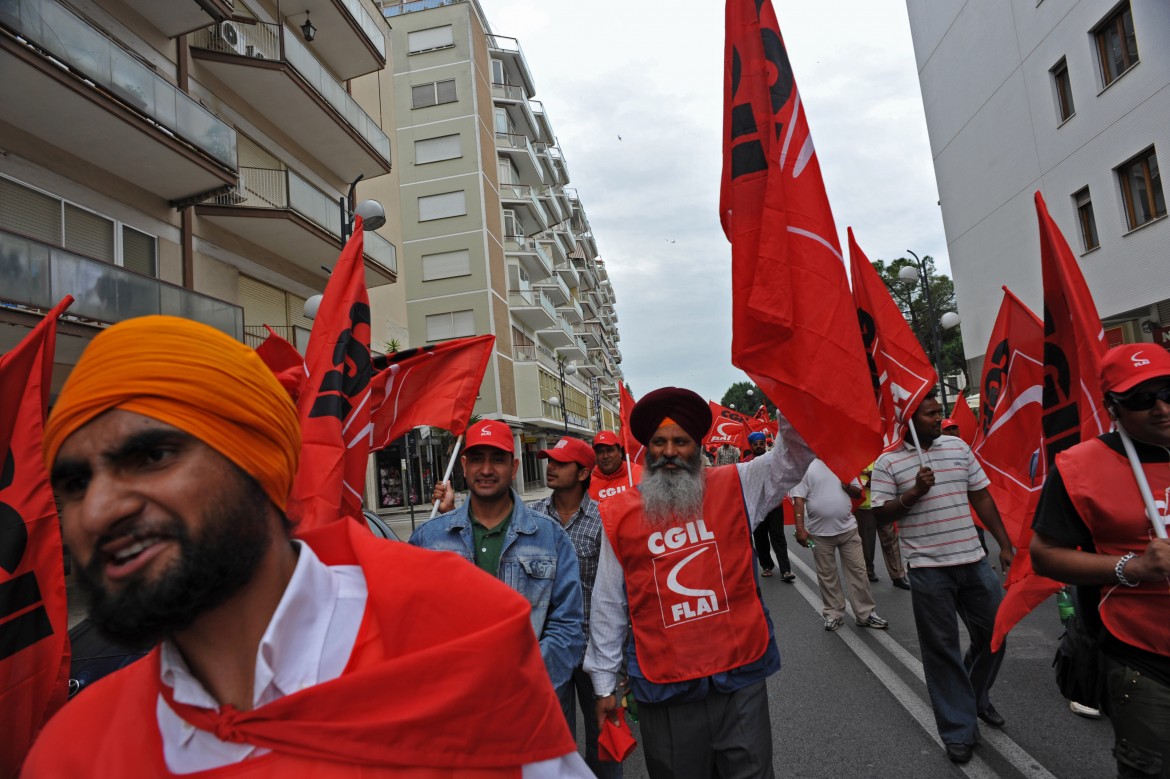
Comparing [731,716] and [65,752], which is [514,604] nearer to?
[65,752]

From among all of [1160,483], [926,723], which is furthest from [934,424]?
[1160,483]

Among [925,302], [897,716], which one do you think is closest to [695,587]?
[897,716]

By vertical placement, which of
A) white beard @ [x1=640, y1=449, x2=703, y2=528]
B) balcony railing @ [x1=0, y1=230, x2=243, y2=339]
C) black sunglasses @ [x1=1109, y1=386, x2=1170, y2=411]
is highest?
balcony railing @ [x1=0, y1=230, x2=243, y2=339]

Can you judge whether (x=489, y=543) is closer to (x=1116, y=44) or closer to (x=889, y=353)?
(x=889, y=353)

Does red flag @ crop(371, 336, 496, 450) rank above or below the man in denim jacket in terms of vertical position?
above

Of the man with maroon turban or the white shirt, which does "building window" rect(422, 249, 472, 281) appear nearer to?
the white shirt

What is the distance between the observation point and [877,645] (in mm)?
6246

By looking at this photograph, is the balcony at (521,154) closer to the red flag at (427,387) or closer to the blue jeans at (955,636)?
the red flag at (427,387)

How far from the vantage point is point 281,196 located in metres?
18.2

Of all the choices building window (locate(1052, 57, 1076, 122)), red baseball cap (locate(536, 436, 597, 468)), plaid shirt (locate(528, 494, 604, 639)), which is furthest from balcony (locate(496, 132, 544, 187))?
plaid shirt (locate(528, 494, 604, 639))

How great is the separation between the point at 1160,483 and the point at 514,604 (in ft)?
8.21

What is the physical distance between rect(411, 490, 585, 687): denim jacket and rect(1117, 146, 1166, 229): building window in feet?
53.0

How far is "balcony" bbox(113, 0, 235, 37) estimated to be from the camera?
1402 cm

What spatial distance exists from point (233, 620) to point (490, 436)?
8.61 ft
